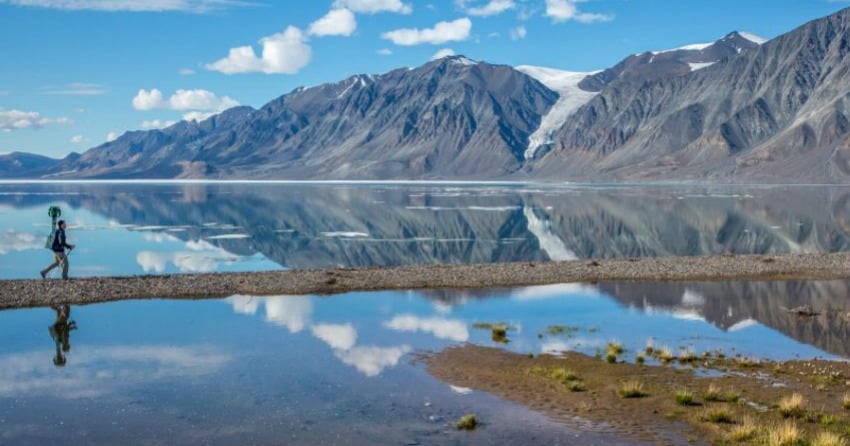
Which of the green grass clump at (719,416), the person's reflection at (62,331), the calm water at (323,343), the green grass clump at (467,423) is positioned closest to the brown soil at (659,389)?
the green grass clump at (719,416)

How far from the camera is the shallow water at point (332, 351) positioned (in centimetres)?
1598

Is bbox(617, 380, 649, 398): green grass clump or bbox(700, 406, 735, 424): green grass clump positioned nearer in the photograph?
bbox(700, 406, 735, 424): green grass clump

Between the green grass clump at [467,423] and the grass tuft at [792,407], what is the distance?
231 inches

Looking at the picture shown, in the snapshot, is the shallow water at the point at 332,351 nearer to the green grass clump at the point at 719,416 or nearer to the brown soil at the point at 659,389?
the brown soil at the point at 659,389

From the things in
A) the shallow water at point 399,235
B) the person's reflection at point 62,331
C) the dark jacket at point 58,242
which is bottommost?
the shallow water at point 399,235

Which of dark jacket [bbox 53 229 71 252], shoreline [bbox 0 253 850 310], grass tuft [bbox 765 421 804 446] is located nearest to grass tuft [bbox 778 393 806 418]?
grass tuft [bbox 765 421 804 446]

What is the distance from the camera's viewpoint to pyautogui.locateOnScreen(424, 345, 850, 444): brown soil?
15695mm

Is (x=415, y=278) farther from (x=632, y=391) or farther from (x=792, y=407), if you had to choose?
(x=792, y=407)

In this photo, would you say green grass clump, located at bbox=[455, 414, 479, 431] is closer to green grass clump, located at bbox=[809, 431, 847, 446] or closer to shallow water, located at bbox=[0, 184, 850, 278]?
green grass clump, located at bbox=[809, 431, 847, 446]

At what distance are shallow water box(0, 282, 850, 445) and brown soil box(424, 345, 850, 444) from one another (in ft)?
2.43

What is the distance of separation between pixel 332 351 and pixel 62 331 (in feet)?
29.6

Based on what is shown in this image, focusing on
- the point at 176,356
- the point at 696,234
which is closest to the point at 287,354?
the point at 176,356

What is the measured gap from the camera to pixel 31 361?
21844mm

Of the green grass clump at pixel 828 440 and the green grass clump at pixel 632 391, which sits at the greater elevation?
the green grass clump at pixel 828 440
